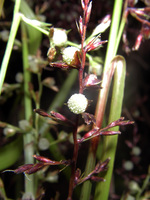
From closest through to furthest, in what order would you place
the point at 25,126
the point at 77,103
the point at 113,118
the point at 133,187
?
the point at 77,103, the point at 113,118, the point at 25,126, the point at 133,187

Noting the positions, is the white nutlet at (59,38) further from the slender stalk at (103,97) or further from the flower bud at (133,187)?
the flower bud at (133,187)

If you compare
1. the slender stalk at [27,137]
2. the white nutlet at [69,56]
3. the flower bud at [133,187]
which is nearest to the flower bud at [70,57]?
the white nutlet at [69,56]

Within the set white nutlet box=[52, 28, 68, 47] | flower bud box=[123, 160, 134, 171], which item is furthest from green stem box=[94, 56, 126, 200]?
flower bud box=[123, 160, 134, 171]

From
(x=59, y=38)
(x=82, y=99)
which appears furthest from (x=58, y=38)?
(x=82, y=99)

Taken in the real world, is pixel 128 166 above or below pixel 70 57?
below

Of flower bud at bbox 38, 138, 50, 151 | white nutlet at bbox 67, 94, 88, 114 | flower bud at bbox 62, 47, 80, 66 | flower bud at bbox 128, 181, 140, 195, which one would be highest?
flower bud at bbox 62, 47, 80, 66

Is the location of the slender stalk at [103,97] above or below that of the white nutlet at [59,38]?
below

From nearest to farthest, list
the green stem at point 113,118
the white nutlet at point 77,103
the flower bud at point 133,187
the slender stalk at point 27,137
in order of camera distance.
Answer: the white nutlet at point 77,103, the green stem at point 113,118, the slender stalk at point 27,137, the flower bud at point 133,187

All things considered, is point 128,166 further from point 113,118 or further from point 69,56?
point 69,56

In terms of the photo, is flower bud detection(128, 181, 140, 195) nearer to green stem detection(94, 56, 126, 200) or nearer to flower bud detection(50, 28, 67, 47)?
green stem detection(94, 56, 126, 200)

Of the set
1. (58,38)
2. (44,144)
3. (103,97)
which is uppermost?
(58,38)

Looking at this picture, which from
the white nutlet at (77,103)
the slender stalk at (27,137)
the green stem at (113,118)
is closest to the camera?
the white nutlet at (77,103)

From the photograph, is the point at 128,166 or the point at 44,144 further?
the point at 128,166

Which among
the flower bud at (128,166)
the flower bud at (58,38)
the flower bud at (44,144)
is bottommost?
the flower bud at (128,166)
